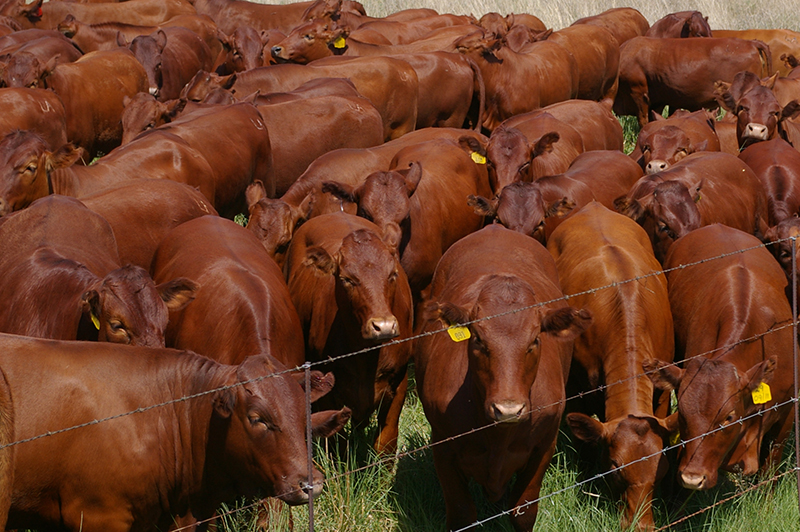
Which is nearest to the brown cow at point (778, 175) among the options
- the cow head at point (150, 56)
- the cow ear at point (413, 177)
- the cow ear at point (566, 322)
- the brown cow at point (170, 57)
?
the cow ear at point (413, 177)

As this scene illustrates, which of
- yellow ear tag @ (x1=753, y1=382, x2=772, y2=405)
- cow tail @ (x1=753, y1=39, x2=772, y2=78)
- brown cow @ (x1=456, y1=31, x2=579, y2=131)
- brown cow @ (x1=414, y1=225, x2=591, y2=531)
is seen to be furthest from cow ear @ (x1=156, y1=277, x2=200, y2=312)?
cow tail @ (x1=753, y1=39, x2=772, y2=78)

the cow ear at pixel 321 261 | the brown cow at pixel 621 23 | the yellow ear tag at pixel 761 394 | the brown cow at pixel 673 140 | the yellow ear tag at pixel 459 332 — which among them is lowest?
the brown cow at pixel 621 23

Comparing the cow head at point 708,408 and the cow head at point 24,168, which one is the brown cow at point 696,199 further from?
the cow head at point 24,168

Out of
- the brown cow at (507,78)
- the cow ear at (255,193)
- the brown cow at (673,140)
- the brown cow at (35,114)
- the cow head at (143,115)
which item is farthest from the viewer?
the brown cow at (507,78)

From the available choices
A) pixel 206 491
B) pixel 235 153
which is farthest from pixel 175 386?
pixel 235 153

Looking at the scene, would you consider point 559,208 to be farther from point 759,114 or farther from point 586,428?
point 759,114

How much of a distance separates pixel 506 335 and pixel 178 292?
2076 millimetres

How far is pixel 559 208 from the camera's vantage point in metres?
8.23

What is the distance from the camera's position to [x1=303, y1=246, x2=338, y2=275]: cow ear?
255 inches

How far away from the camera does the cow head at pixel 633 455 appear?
5.85 meters

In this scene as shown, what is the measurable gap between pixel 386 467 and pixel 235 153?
4.53m

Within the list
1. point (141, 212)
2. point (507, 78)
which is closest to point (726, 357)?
point (141, 212)

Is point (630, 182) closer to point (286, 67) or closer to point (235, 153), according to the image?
point (235, 153)

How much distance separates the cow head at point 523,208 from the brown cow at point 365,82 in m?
4.47
